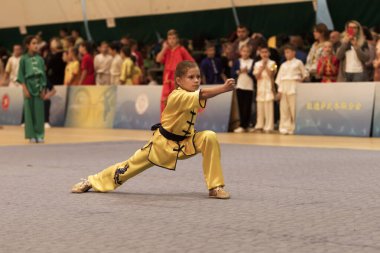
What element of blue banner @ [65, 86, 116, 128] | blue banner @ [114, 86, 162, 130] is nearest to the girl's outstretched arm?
blue banner @ [114, 86, 162, 130]

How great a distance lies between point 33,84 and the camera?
14664 millimetres

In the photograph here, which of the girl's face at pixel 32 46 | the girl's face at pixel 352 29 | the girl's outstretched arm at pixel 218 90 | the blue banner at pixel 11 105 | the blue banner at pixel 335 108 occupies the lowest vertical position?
the blue banner at pixel 11 105

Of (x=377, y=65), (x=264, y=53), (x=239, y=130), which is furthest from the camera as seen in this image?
(x=239, y=130)

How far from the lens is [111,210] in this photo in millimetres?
6773

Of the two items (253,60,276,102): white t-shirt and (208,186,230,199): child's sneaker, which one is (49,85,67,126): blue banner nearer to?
(253,60,276,102): white t-shirt

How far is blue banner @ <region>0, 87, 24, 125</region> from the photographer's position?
71.2 feet

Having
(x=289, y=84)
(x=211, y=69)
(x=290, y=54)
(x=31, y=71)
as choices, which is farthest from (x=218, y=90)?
(x=211, y=69)

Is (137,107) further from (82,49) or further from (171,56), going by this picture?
(171,56)

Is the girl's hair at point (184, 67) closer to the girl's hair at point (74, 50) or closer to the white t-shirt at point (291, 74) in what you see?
the white t-shirt at point (291, 74)

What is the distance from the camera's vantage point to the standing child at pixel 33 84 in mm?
14586

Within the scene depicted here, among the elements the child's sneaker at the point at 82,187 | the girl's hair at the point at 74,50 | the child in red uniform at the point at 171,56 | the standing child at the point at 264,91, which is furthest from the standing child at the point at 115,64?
the child's sneaker at the point at 82,187

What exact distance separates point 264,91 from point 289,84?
68 cm

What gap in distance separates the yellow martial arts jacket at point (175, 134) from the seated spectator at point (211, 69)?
427 inches

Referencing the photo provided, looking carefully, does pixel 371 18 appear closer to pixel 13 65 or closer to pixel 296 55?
pixel 296 55
